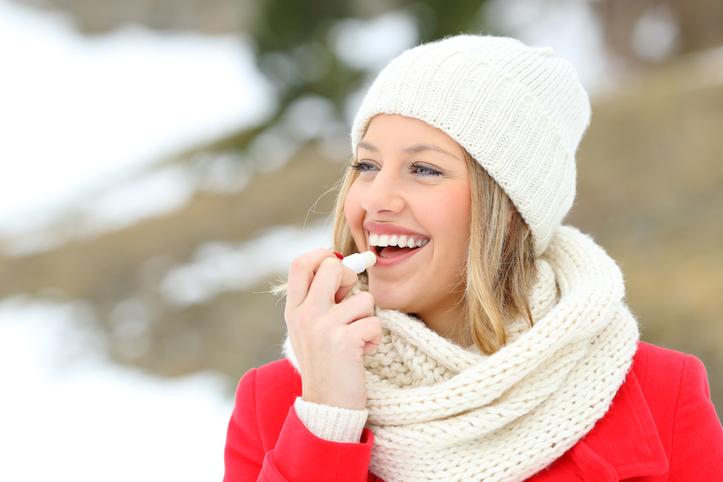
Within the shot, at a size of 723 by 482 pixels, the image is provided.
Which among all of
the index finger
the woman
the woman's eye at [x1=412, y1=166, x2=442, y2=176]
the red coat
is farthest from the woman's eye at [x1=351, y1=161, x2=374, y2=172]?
the red coat

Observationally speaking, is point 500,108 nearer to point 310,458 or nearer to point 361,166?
point 361,166

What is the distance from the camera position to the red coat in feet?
4.79

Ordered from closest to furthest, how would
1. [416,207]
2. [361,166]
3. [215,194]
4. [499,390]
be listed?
[499,390] < [416,207] < [361,166] < [215,194]

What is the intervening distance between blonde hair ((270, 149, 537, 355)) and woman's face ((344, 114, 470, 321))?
0.11 feet

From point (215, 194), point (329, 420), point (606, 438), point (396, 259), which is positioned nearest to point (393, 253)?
point (396, 259)

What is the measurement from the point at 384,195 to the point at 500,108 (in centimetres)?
30

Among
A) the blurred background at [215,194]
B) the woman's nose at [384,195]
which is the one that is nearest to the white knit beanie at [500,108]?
the woman's nose at [384,195]

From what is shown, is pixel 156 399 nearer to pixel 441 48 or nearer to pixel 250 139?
pixel 441 48

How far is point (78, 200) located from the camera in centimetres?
1160

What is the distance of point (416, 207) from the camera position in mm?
1656

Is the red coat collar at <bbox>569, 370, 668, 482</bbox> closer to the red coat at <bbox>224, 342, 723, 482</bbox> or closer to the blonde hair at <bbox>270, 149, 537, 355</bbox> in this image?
the red coat at <bbox>224, 342, 723, 482</bbox>

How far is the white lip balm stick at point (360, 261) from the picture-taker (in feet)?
5.29

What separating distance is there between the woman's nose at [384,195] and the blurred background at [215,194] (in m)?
0.66

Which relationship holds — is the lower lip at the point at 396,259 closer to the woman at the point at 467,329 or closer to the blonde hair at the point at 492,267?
the woman at the point at 467,329
